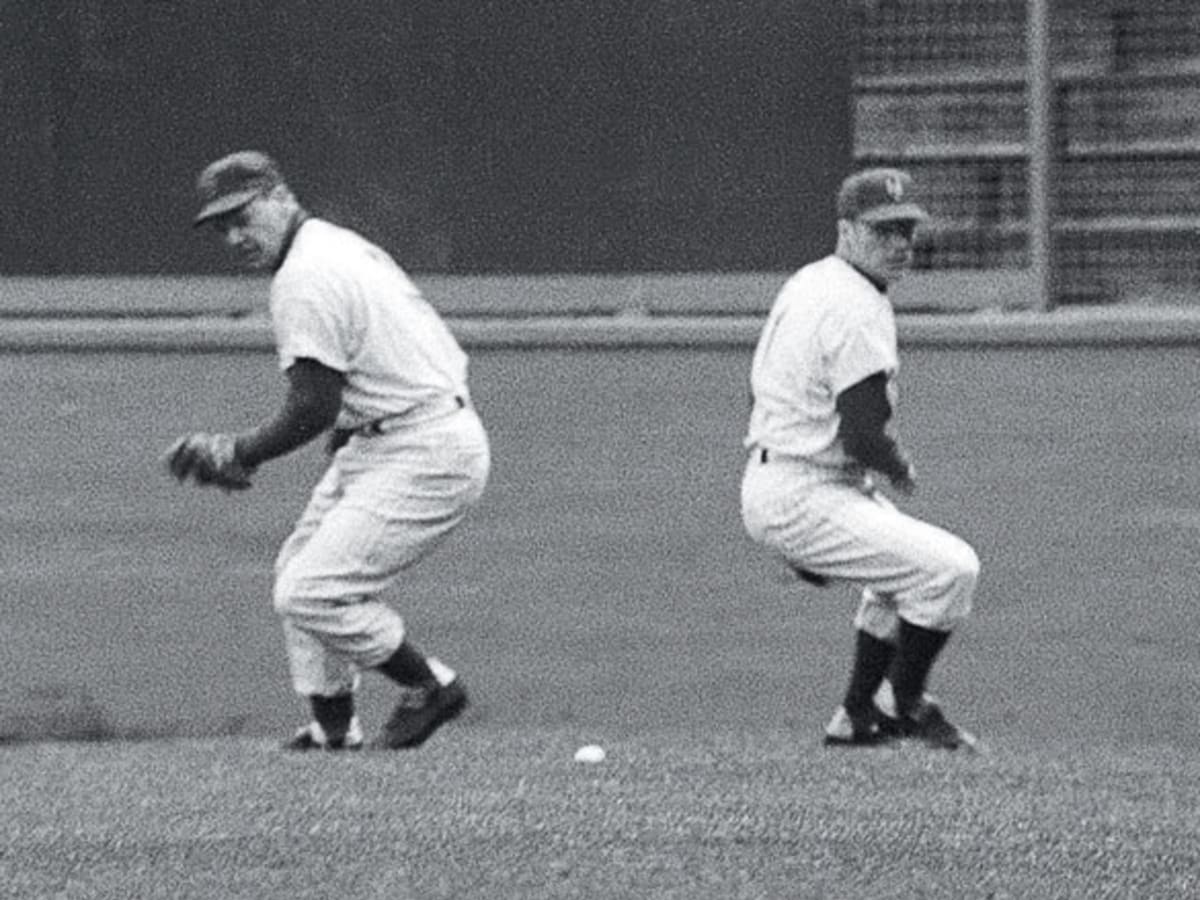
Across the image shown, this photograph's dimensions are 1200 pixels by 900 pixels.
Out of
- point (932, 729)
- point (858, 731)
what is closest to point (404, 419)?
point (858, 731)

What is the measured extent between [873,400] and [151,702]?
3.14m

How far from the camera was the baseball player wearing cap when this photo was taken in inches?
421

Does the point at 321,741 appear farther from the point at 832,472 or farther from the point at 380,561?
the point at 832,472

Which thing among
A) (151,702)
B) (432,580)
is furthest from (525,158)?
(151,702)

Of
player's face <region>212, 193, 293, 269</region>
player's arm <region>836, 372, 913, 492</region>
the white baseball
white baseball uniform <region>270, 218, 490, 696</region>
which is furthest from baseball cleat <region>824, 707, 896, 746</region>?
player's face <region>212, 193, 293, 269</region>

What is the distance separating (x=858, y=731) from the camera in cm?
1123

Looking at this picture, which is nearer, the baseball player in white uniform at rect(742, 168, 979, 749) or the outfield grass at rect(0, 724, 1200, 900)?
the outfield grass at rect(0, 724, 1200, 900)

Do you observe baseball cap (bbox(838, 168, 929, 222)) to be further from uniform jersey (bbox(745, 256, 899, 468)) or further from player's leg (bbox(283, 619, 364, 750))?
player's leg (bbox(283, 619, 364, 750))

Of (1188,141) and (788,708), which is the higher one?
(1188,141)

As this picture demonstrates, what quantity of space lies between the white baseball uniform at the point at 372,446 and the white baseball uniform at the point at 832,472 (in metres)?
0.85

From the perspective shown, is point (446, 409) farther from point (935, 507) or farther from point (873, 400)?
point (935, 507)

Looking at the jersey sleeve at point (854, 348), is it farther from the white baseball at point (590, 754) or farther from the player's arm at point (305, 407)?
the player's arm at point (305, 407)

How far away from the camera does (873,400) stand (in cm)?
1072

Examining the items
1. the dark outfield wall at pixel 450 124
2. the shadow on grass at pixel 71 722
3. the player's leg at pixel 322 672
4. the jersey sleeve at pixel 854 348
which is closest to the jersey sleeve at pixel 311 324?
the player's leg at pixel 322 672
